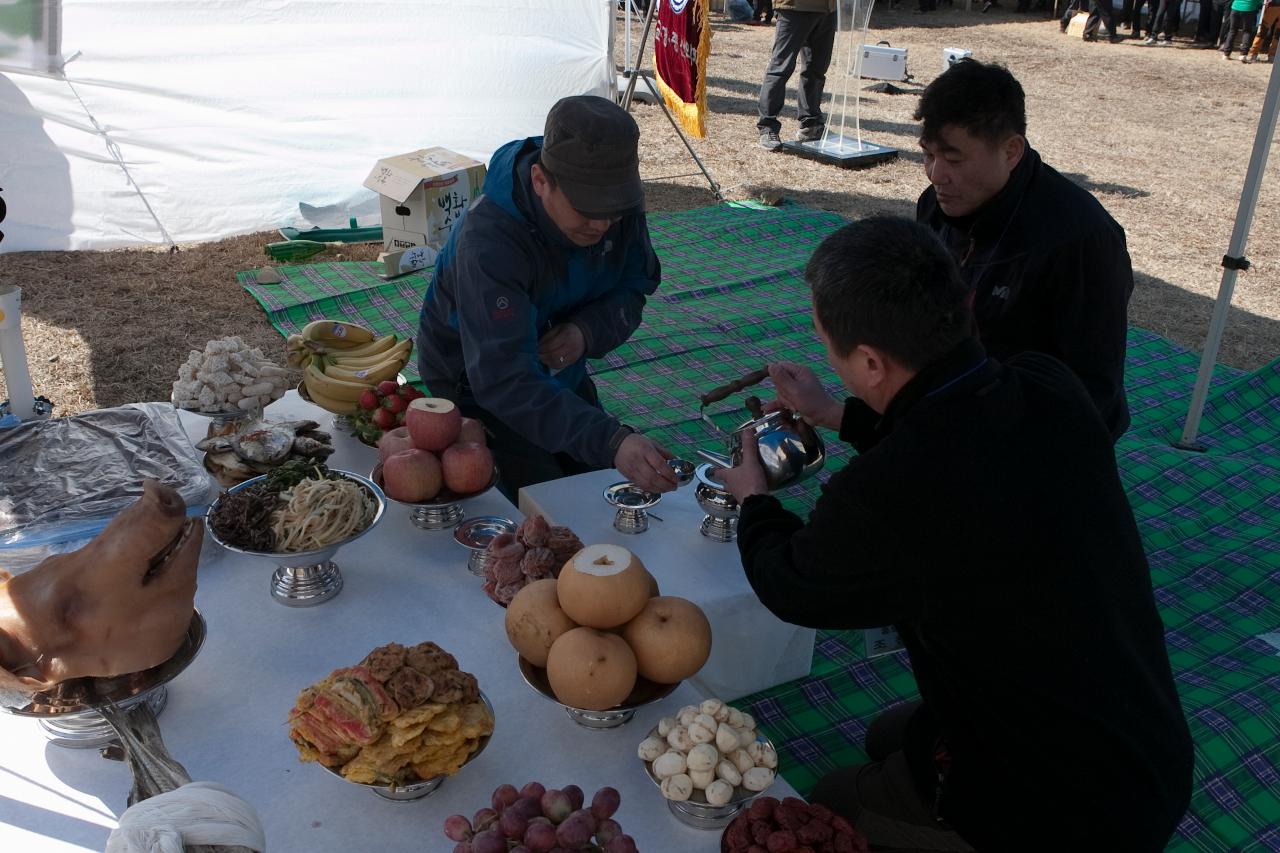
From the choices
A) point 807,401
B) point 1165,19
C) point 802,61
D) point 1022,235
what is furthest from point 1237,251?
point 1165,19

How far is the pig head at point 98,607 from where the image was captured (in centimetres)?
151

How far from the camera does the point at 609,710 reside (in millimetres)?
1643

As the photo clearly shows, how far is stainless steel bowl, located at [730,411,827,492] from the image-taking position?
7.09 ft

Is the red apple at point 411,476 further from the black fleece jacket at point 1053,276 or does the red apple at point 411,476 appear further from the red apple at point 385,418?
the black fleece jacket at point 1053,276

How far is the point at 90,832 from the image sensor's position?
58.1 inches

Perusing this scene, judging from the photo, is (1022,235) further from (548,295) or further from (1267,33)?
(1267,33)

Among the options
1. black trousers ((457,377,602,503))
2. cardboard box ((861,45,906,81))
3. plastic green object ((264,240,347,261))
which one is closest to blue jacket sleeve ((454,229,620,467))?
black trousers ((457,377,602,503))

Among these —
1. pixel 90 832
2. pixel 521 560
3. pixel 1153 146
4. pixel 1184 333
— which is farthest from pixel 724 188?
pixel 90 832

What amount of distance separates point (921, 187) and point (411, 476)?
754cm

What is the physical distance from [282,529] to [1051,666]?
144 cm

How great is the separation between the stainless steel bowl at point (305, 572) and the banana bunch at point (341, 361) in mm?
630

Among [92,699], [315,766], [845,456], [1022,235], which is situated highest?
[1022,235]

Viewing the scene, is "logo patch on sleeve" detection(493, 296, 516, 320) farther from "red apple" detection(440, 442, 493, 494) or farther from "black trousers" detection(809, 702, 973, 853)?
"black trousers" detection(809, 702, 973, 853)

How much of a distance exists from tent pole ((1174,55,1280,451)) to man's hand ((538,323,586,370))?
2776mm
